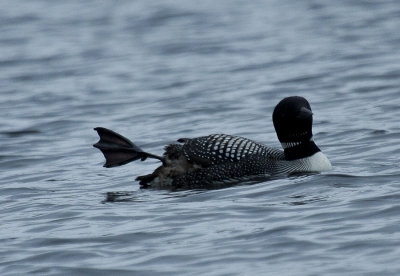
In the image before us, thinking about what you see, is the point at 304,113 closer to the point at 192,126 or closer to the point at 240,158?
the point at 240,158

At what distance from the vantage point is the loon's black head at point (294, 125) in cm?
807

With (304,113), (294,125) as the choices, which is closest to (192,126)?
(294,125)

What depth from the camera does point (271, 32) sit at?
16391 millimetres

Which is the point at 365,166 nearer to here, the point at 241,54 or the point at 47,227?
the point at 47,227

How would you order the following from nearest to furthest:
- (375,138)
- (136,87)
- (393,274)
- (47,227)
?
1. (393,274)
2. (47,227)
3. (375,138)
4. (136,87)

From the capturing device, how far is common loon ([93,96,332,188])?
26.3ft

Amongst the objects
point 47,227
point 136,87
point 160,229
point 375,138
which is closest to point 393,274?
point 160,229

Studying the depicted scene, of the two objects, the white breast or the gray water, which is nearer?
the gray water

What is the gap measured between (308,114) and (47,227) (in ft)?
7.33

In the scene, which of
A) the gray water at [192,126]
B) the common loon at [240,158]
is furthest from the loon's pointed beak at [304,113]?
the gray water at [192,126]

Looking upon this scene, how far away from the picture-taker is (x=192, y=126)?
1092cm

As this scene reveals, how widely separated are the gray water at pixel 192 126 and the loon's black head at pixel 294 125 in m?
0.33

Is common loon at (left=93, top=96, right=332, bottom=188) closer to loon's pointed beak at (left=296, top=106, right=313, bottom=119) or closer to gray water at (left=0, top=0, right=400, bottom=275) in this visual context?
loon's pointed beak at (left=296, top=106, right=313, bottom=119)

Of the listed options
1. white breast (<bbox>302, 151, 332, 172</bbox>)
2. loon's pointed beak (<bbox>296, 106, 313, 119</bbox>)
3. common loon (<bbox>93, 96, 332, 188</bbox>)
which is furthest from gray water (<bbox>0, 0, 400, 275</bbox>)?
loon's pointed beak (<bbox>296, 106, 313, 119</bbox>)
